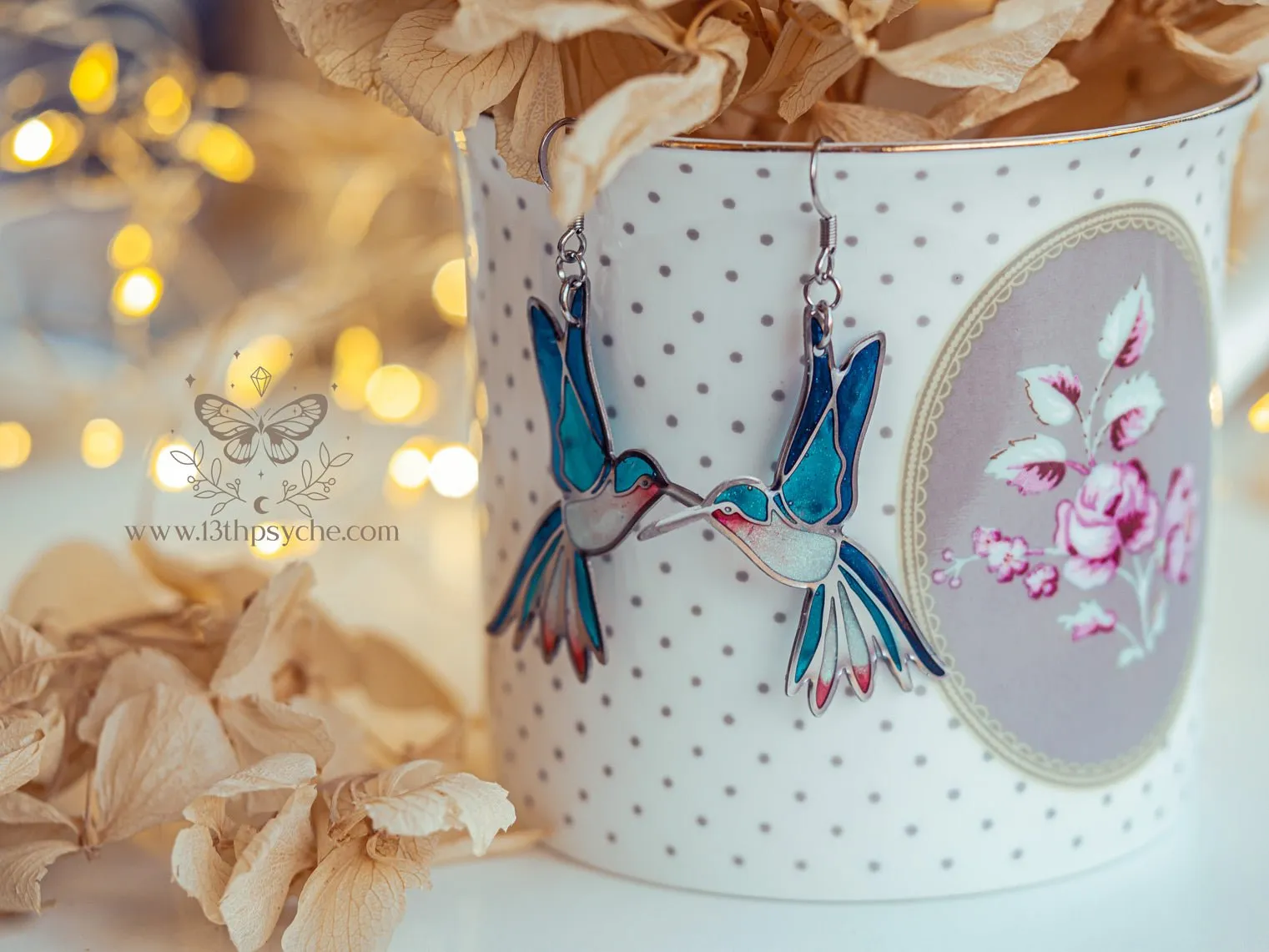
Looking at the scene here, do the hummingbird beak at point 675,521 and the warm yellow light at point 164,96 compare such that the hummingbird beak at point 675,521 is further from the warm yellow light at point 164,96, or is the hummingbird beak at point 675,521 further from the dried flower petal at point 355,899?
the warm yellow light at point 164,96

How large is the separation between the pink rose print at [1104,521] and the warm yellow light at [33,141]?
43 cm

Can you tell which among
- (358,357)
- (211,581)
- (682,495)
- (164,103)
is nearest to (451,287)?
(358,357)

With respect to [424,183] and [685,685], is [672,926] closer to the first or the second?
[685,685]

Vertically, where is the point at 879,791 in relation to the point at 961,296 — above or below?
below

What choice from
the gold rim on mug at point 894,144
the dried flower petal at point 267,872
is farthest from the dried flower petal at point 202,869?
the gold rim on mug at point 894,144

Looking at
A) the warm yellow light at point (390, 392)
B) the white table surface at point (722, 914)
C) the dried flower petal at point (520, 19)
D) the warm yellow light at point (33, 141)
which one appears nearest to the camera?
the dried flower petal at point (520, 19)

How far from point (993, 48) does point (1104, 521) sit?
0.45ft

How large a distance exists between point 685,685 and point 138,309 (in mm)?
327

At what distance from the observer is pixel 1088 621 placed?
0.42 meters

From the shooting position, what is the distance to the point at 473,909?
0.43m

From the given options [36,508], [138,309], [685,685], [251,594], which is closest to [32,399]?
[36,508]

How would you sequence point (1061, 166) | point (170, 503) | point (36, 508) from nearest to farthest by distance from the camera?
point (1061, 166) → point (170, 503) → point (36, 508)

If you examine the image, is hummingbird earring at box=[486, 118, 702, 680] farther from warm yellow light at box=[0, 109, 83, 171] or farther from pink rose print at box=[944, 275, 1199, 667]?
warm yellow light at box=[0, 109, 83, 171]

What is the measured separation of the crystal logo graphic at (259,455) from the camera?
0.43 meters
